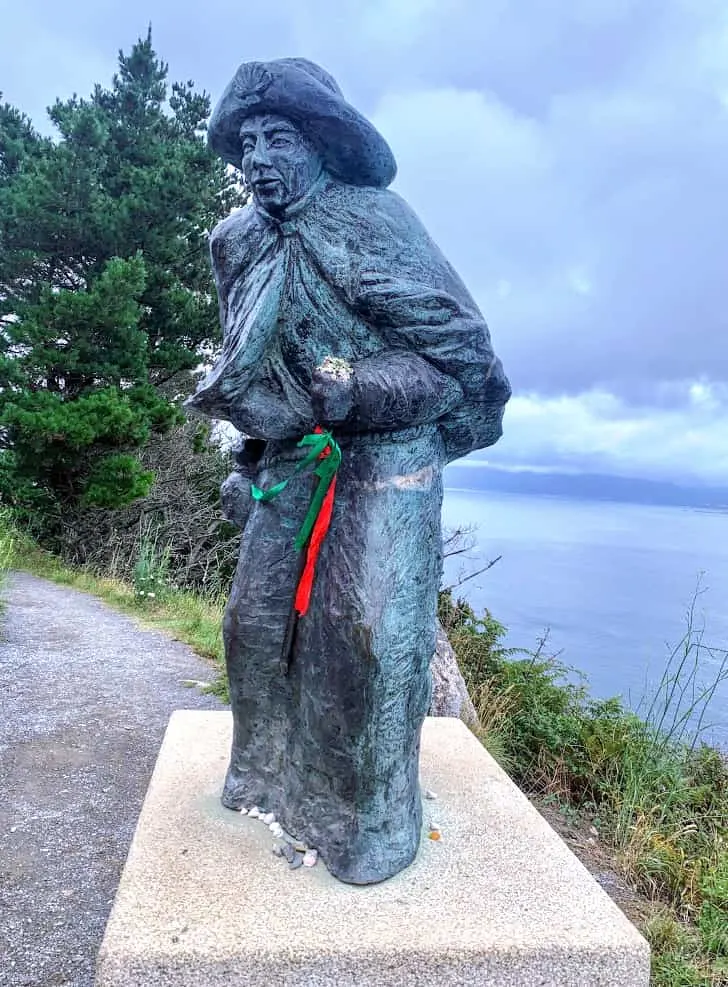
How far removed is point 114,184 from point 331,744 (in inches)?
436

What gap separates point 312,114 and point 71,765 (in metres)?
3.13

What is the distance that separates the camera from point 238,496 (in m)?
2.33

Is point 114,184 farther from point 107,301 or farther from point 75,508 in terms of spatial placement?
point 75,508

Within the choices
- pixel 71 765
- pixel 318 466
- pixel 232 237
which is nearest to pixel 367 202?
pixel 232 237

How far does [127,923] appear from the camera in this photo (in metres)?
1.67

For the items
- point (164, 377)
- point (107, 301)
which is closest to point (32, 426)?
point (107, 301)

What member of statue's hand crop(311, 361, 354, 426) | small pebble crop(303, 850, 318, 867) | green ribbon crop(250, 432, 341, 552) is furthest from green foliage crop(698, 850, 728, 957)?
statue's hand crop(311, 361, 354, 426)

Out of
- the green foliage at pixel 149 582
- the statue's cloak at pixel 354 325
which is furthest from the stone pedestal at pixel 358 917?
the green foliage at pixel 149 582

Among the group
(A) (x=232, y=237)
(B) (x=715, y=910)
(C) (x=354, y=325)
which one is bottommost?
(B) (x=715, y=910)

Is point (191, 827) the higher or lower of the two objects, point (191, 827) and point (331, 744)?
the lower

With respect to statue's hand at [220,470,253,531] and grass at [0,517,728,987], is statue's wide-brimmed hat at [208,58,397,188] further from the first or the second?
grass at [0,517,728,987]

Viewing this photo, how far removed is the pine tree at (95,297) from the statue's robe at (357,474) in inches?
310

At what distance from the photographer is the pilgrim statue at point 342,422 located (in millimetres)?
1933

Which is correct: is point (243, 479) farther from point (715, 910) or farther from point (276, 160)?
point (715, 910)
